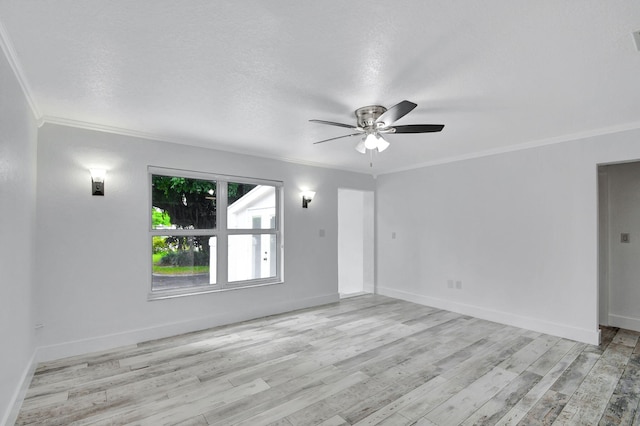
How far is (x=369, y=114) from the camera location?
112 inches

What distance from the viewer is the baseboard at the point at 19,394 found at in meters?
2.11

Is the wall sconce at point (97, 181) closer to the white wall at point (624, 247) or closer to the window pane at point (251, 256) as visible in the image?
the window pane at point (251, 256)

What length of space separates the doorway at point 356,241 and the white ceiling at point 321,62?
3.18 m

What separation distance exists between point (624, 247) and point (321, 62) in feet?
16.2

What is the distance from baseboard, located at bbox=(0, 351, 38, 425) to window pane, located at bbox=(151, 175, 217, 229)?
171 cm

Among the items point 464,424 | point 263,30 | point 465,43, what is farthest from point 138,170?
point 464,424

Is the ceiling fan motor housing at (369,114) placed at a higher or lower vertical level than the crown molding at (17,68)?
lower

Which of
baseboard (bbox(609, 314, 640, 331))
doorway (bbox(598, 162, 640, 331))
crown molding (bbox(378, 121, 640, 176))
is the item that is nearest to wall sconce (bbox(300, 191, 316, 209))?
crown molding (bbox(378, 121, 640, 176))

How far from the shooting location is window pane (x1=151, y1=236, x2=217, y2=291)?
12.7 ft

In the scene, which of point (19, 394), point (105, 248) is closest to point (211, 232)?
point (105, 248)

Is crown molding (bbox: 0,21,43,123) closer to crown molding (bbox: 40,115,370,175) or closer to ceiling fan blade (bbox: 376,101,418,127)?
crown molding (bbox: 40,115,370,175)

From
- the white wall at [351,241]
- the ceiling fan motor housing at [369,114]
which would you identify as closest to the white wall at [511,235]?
the white wall at [351,241]

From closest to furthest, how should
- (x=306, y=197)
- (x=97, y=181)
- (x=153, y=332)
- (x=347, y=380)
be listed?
(x=347, y=380) → (x=97, y=181) → (x=153, y=332) → (x=306, y=197)

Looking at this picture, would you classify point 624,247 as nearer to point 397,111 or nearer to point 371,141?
point 371,141
